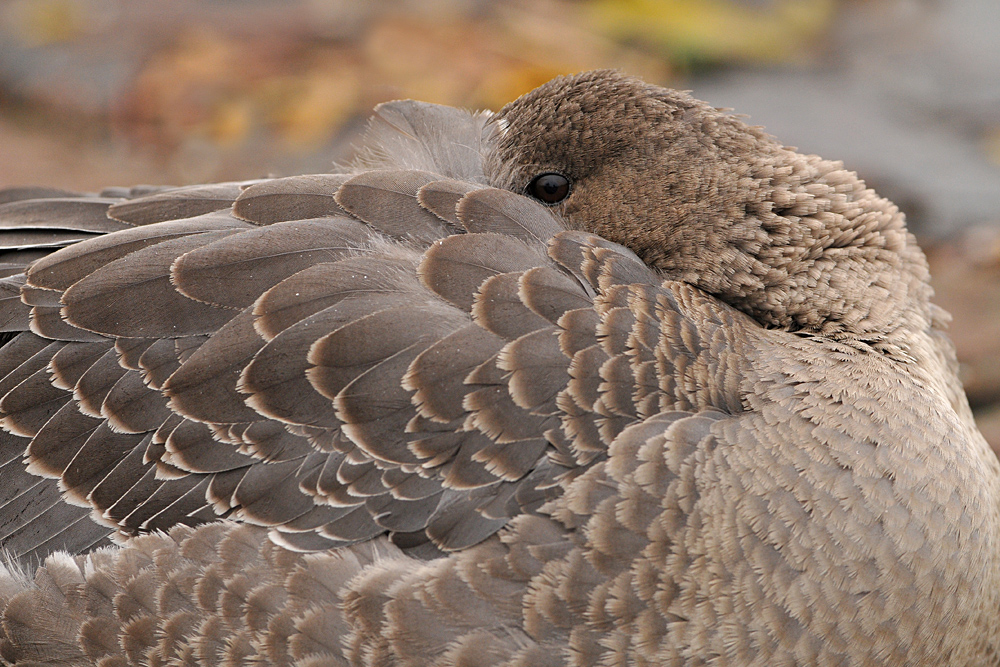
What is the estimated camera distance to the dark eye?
11.5 feet

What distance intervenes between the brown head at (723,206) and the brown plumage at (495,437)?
0.03 feet

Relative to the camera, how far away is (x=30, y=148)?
283 inches

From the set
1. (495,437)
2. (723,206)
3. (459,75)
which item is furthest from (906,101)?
(495,437)

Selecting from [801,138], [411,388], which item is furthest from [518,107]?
[801,138]

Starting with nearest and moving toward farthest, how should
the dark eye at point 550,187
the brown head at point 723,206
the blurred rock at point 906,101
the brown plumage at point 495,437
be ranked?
the brown plumage at point 495,437, the brown head at point 723,206, the dark eye at point 550,187, the blurred rock at point 906,101

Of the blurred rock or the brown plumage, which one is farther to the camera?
the blurred rock

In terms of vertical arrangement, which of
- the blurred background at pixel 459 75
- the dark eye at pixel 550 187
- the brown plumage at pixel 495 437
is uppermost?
the blurred background at pixel 459 75

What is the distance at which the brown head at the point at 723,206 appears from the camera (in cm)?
328

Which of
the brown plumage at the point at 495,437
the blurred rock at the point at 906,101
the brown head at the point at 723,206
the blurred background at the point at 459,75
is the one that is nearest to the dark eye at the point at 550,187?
the brown head at the point at 723,206

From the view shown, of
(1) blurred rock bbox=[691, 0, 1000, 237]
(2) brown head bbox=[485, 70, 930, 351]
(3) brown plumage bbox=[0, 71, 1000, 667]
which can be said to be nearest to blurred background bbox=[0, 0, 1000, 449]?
(1) blurred rock bbox=[691, 0, 1000, 237]

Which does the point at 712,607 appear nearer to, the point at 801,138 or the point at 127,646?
the point at 127,646

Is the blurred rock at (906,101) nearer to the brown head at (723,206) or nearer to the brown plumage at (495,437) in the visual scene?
the brown head at (723,206)

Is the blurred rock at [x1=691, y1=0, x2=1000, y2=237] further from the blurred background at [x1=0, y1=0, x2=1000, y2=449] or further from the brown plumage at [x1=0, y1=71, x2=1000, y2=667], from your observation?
the brown plumage at [x1=0, y1=71, x2=1000, y2=667]

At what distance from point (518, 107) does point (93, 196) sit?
1.71 meters
